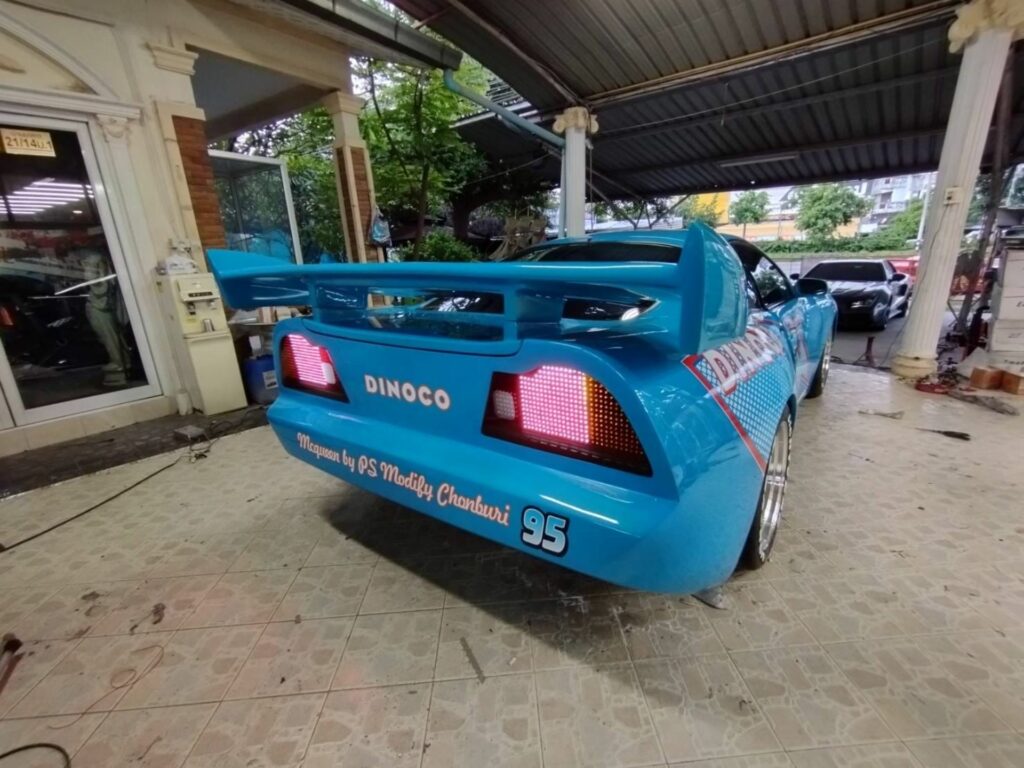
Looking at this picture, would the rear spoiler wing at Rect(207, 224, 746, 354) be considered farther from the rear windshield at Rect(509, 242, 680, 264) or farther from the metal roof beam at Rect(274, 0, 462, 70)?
the metal roof beam at Rect(274, 0, 462, 70)

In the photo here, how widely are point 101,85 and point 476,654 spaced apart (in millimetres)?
4566

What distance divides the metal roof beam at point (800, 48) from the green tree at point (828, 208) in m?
23.8

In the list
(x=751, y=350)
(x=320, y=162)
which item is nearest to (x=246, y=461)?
(x=751, y=350)

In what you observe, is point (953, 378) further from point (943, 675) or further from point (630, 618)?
point (630, 618)

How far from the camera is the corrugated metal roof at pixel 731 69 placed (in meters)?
3.98

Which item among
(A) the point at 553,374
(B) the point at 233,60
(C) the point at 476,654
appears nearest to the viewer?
(A) the point at 553,374

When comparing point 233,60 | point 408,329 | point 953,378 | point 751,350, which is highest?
point 233,60

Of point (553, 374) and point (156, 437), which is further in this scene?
point (156, 437)

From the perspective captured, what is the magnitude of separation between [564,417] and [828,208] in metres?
29.8

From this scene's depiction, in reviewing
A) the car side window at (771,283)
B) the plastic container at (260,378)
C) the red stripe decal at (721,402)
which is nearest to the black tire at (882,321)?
the car side window at (771,283)

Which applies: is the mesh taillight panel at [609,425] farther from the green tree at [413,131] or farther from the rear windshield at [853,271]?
the rear windshield at [853,271]

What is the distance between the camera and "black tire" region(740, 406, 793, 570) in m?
1.62

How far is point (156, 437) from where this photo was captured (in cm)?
336

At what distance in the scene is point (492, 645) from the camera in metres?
1.43
